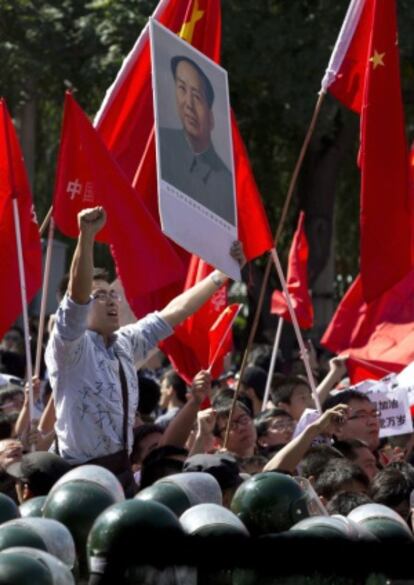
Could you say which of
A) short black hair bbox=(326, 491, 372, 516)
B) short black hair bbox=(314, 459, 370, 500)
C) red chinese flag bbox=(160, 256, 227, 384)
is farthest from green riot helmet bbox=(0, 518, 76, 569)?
red chinese flag bbox=(160, 256, 227, 384)

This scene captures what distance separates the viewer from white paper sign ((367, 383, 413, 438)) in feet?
29.7

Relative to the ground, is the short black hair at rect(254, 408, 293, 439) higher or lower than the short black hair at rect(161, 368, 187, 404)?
higher

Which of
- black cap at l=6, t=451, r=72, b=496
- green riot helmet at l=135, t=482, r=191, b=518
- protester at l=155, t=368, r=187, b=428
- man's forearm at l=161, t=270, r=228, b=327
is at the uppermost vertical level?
green riot helmet at l=135, t=482, r=191, b=518

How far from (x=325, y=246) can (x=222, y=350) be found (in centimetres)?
1516

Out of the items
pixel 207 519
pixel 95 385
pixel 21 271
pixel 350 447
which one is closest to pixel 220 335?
pixel 350 447

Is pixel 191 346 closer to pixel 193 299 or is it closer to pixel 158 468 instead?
pixel 193 299

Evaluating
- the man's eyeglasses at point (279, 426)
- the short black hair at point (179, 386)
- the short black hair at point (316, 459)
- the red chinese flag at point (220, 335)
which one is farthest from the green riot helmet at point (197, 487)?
the short black hair at point (179, 386)

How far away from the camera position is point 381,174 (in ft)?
29.0

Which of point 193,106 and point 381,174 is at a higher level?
point 193,106

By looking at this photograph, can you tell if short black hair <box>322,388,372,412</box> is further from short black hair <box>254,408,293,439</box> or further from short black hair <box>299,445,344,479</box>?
short black hair <box>299,445,344,479</box>

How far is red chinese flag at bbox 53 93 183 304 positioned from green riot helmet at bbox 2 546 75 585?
15.3ft

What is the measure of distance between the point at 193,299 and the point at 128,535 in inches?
171

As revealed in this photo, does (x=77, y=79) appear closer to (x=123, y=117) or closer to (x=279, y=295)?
(x=279, y=295)

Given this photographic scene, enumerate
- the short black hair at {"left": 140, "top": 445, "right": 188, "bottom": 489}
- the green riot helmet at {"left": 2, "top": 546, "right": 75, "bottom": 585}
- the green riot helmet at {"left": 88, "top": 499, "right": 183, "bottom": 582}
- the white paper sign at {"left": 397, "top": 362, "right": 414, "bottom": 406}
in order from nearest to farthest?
1. the green riot helmet at {"left": 88, "top": 499, "right": 183, "bottom": 582}
2. the green riot helmet at {"left": 2, "top": 546, "right": 75, "bottom": 585}
3. the short black hair at {"left": 140, "top": 445, "right": 188, "bottom": 489}
4. the white paper sign at {"left": 397, "top": 362, "right": 414, "bottom": 406}
